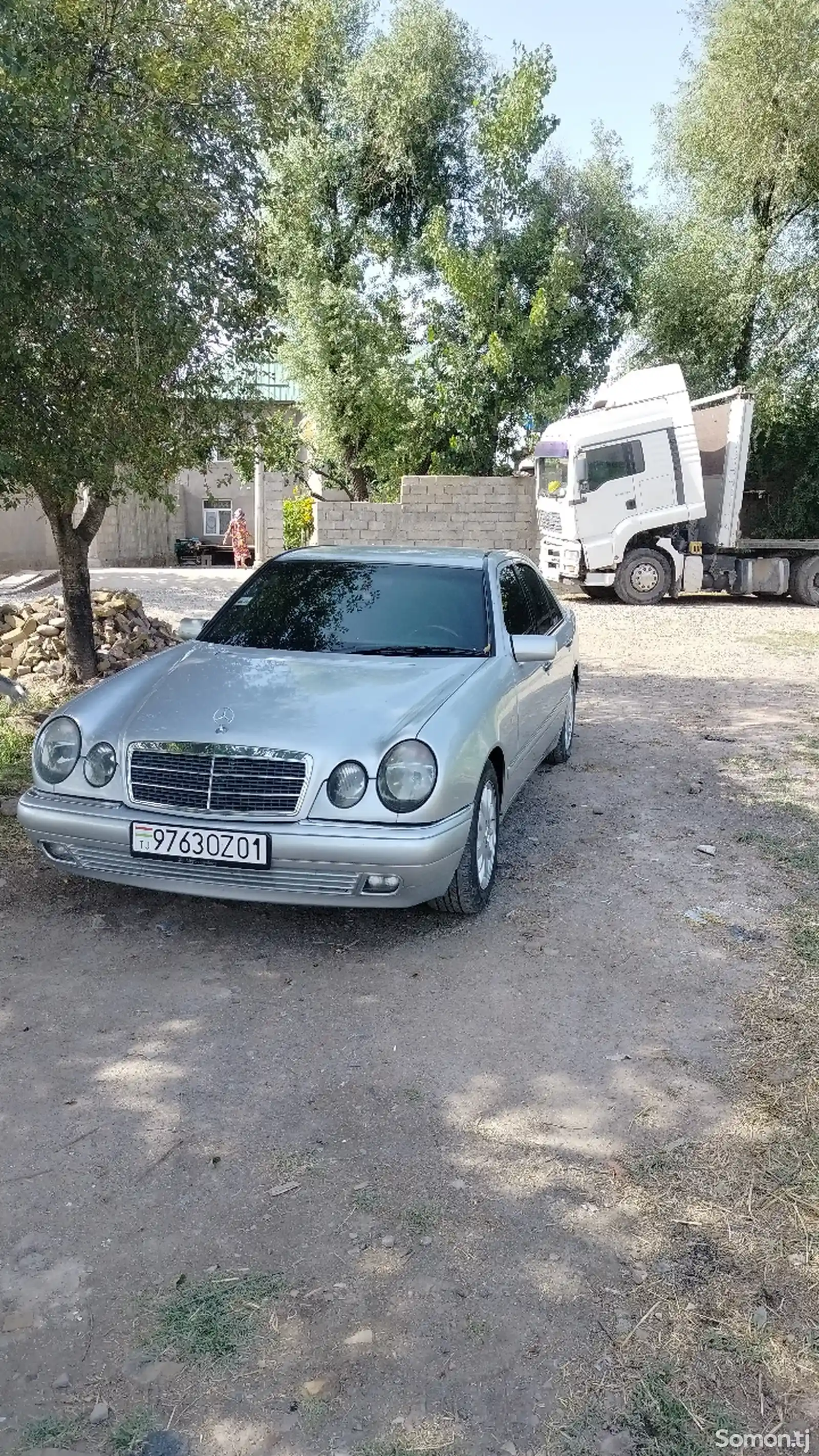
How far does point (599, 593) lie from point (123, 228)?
13.9m

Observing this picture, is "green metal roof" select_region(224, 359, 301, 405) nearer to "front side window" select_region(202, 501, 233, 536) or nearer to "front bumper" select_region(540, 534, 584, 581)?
"front bumper" select_region(540, 534, 584, 581)

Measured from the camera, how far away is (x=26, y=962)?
13.3 ft

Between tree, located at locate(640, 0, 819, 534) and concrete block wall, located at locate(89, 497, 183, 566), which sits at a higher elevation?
tree, located at locate(640, 0, 819, 534)

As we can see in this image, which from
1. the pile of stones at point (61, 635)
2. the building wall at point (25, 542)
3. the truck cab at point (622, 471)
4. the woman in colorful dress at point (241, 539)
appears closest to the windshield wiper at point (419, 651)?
the pile of stones at point (61, 635)

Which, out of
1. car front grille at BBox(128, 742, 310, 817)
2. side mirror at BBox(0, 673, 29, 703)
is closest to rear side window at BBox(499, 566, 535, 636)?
car front grille at BBox(128, 742, 310, 817)

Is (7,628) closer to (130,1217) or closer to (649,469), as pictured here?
(130,1217)

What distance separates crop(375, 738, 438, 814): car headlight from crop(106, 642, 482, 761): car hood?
6 centimetres

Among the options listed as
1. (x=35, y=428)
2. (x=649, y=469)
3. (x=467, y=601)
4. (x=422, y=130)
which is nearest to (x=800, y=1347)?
(x=467, y=601)

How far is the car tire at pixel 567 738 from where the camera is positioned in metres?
7.06

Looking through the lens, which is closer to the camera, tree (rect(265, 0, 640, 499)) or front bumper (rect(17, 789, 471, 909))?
front bumper (rect(17, 789, 471, 909))

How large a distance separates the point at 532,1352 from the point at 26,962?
254cm

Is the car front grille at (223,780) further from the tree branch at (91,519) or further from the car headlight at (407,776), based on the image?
the tree branch at (91,519)

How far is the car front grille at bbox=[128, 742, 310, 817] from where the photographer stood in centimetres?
396

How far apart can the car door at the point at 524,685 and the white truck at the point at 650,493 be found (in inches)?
442
